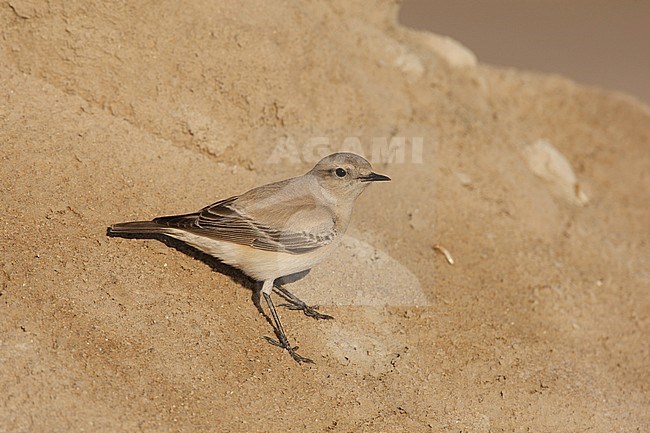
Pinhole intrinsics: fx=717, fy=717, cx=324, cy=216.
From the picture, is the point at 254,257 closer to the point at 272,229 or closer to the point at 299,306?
the point at 272,229

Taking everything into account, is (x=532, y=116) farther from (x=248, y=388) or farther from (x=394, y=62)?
(x=248, y=388)

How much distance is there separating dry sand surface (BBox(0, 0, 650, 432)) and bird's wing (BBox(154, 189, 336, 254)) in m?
0.52

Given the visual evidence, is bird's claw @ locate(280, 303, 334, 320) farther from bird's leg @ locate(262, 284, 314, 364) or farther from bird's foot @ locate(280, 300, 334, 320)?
bird's leg @ locate(262, 284, 314, 364)

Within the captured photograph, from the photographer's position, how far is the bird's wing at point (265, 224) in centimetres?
619

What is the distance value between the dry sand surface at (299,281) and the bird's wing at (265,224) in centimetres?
52

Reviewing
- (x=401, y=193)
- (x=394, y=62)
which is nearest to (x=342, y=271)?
(x=401, y=193)

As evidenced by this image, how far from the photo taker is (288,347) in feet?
→ 19.9

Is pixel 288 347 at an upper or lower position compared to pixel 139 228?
lower

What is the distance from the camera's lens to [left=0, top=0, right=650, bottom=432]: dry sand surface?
5469 mm

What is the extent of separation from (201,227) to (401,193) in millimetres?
2987

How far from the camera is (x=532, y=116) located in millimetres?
12109

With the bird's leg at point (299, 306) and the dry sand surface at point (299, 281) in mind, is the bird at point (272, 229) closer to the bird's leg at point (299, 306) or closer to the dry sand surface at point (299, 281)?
the bird's leg at point (299, 306)

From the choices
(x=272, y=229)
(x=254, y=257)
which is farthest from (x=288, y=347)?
(x=272, y=229)

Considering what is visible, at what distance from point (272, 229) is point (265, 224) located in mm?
77
